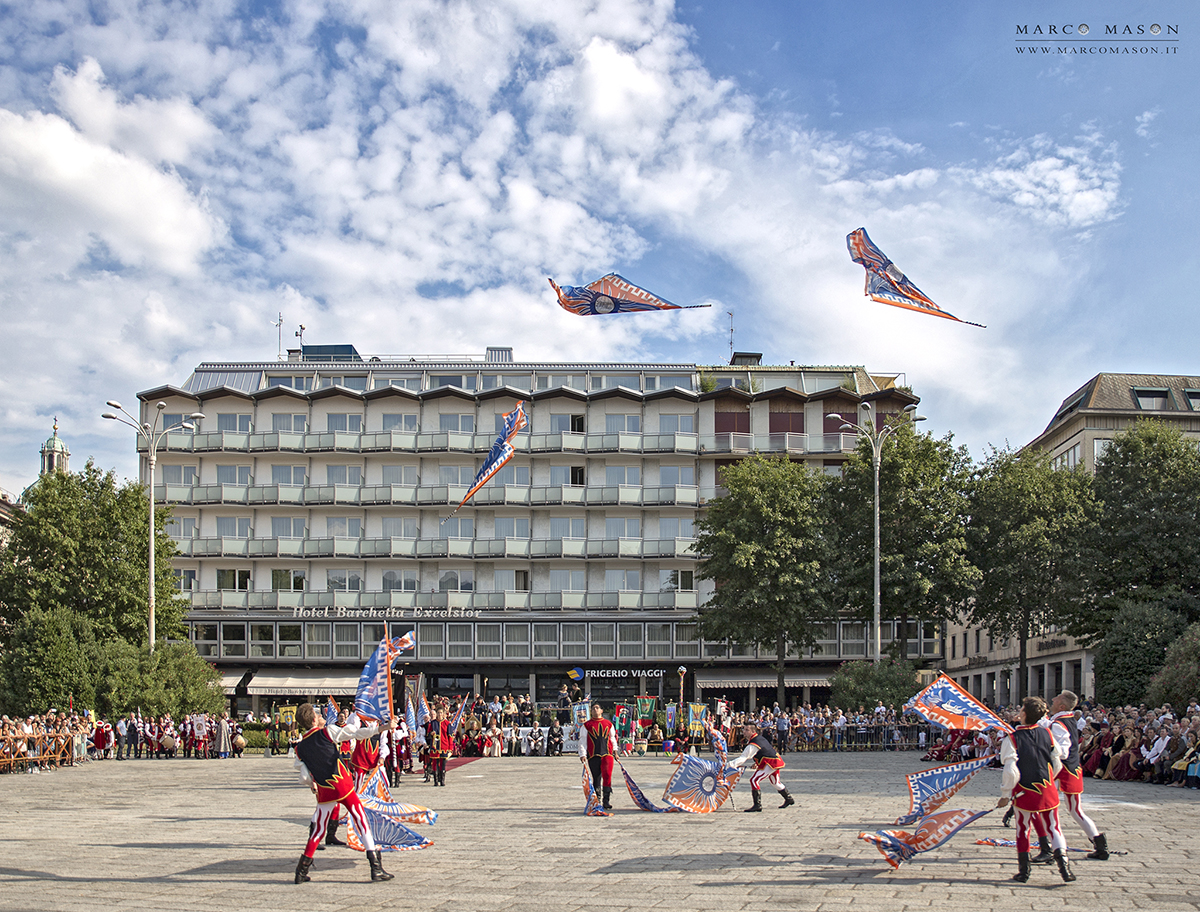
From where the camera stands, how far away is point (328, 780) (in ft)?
40.7

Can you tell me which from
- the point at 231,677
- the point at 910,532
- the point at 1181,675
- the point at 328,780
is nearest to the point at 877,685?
the point at 910,532

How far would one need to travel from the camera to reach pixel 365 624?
2277 inches

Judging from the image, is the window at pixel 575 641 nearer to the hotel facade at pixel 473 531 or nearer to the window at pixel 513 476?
the hotel facade at pixel 473 531

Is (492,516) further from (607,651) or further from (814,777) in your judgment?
(814,777)

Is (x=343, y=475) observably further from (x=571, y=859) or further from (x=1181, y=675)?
(x=571, y=859)

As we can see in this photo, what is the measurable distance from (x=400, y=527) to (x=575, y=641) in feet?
35.8

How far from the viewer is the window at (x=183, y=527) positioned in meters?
59.6

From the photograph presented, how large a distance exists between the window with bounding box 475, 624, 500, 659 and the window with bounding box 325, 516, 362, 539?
823cm

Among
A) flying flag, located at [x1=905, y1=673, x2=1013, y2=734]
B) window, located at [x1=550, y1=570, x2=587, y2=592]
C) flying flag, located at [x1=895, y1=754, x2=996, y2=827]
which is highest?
window, located at [x1=550, y1=570, x2=587, y2=592]

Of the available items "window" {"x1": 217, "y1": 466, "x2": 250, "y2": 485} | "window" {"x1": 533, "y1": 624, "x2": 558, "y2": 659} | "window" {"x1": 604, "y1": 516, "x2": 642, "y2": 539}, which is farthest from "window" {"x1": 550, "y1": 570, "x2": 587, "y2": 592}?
"window" {"x1": 217, "y1": 466, "x2": 250, "y2": 485}

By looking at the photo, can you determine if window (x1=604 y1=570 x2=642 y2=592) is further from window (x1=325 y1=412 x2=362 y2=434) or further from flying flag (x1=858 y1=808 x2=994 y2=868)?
flying flag (x1=858 y1=808 x2=994 y2=868)

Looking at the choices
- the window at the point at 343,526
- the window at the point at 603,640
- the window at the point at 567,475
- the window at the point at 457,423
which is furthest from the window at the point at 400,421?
the window at the point at 603,640

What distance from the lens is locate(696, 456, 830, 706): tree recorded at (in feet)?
153

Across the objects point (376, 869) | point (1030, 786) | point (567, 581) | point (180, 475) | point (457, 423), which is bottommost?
point (376, 869)
